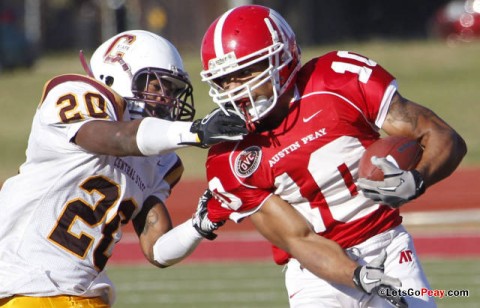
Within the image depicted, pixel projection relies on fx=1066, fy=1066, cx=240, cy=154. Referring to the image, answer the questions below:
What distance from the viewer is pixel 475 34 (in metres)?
21.9

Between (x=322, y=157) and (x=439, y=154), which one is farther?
(x=322, y=157)

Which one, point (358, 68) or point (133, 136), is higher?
point (358, 68)

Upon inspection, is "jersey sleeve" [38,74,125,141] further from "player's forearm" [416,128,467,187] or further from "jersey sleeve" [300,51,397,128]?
"player's forearm" [416,128,467,187]

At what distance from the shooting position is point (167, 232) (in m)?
4.65

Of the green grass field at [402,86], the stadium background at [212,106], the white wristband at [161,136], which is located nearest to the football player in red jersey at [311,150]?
the white wristband at [161,136]

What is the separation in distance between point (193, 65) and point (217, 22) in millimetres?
15924

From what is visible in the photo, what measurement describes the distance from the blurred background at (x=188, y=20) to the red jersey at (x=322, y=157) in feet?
55.4

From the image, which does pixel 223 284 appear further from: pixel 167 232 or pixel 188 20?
pixel 188 20

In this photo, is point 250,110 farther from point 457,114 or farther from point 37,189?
point 457,114

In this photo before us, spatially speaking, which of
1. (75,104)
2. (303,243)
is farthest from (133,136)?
(303,243)


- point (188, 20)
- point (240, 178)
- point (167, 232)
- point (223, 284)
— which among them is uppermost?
point (240, 178)

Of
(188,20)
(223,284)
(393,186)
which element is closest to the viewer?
(393,186)

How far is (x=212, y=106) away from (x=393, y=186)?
14240 mm

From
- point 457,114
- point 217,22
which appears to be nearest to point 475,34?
point 457,114
